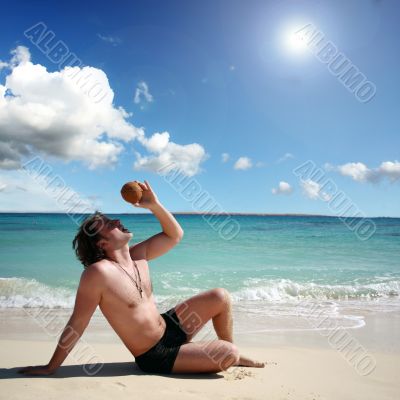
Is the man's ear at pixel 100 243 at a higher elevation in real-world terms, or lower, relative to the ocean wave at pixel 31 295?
higher

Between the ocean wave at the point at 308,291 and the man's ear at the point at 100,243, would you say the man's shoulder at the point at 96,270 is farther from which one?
the ocean wave at the point at 308,291

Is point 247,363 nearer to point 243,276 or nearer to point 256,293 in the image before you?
point 256,293

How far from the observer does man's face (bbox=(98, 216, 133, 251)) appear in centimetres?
320

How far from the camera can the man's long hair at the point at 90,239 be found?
10.5ft

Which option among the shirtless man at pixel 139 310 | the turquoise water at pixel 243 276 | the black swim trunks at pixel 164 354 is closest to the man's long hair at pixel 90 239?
the shirtless man at pixel 139 310

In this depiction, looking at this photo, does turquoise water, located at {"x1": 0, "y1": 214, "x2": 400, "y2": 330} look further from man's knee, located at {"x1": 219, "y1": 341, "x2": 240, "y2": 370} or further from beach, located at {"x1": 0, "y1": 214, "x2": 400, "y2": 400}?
man's knee, located at {"x1": 219, "y1": 341, "x2": 240, "y2": 370}

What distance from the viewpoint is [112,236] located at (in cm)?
321

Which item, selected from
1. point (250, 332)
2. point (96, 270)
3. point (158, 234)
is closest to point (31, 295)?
point (250, 332)

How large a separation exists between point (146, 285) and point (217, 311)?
69cm

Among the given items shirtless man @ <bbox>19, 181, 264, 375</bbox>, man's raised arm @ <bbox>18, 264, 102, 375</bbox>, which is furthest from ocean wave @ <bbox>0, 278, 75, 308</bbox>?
man's raised arm @ <bbox>18, 264, 102, 375</bbox>

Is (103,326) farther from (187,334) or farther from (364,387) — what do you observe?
(364,387)

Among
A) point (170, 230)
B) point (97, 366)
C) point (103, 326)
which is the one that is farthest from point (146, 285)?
point (103, 326)

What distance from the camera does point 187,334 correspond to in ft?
11.1

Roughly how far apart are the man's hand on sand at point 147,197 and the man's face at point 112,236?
0.37 meters
